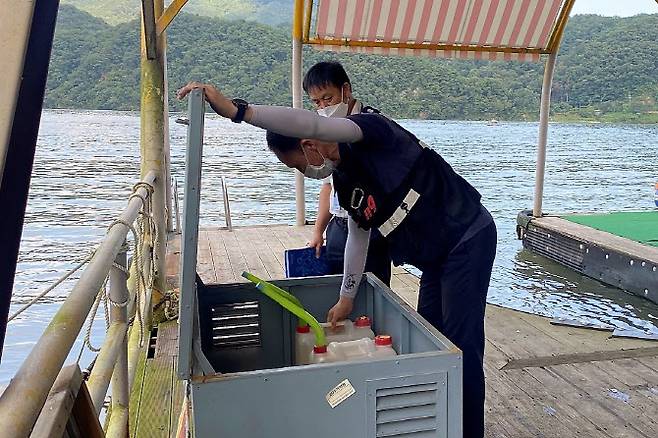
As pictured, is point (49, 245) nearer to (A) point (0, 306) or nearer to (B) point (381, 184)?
(B) point (381, 184)

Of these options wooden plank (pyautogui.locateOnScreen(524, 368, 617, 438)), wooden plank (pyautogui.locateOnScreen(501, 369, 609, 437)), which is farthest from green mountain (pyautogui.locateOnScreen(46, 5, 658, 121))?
wooden plank (pyautogui.locateOnScreen(524, 368, 617, 438))

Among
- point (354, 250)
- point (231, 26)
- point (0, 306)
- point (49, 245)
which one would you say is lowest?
point (49, 245)

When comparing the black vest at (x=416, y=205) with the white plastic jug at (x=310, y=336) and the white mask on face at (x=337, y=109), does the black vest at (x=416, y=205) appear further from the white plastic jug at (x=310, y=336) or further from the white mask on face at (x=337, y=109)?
the white mask on face at (x=337, y=109)

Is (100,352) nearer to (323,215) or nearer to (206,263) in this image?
(323,215)

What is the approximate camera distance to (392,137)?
1878mm

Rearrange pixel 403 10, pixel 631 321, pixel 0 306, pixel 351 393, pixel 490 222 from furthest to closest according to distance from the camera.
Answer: pixel 403 10, pixel 631 321, pixel 490 222, pixel 351 393, pixel 0 306

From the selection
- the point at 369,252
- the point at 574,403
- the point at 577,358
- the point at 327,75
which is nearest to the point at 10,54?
the point at 327,75

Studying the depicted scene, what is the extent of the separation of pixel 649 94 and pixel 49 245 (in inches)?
1473

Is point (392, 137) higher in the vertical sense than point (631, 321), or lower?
higher

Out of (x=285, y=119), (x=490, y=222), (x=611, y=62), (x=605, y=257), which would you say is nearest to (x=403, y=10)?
(x=605, y=257)

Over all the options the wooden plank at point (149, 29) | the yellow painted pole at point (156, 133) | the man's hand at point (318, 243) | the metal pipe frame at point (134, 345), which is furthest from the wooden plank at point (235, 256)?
the man's hand at point (318, 243)

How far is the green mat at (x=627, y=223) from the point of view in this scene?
7023mm

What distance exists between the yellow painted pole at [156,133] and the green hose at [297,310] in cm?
263

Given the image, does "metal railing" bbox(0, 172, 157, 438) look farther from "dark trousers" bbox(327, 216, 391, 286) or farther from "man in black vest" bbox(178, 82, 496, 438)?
"dark trousers" bbox(327, 216, 391, 286)
